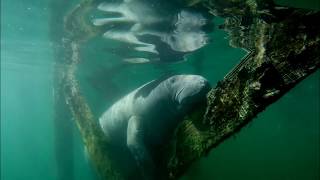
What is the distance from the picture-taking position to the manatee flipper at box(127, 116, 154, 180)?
654 cm

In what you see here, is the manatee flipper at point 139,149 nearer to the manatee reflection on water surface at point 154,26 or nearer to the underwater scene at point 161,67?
the underwater scene at point 161,67

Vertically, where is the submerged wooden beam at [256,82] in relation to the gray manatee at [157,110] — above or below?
above

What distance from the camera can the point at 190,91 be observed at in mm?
6406

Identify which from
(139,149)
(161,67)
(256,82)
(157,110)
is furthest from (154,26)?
(256,82)

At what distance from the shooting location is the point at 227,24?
1188cm

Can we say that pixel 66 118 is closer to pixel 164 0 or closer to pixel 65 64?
pixel 65 64

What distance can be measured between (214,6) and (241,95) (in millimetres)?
6432

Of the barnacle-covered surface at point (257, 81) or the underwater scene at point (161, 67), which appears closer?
the barnacle-covered surface at point (257, 81)

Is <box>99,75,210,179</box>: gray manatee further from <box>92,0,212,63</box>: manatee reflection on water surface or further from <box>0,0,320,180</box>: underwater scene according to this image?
<box>92,0,212,63</box>: manatee reflection on water surface

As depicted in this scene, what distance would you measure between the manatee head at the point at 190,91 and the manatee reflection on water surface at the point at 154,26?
465cm

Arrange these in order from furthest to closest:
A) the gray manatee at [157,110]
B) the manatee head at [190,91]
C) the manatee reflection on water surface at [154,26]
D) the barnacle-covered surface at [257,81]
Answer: the manatee reflection on water surface at [154,26] → the gray manatee at [157,110] → the manatee head at [190,91] → the barnacle-covered surface at [257,81]

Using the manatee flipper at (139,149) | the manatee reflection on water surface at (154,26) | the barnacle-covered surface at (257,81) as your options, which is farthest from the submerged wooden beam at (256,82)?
the manatee reflection on water surface at (154,26)

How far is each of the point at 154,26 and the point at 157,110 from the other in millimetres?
6955

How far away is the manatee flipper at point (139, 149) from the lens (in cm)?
654
